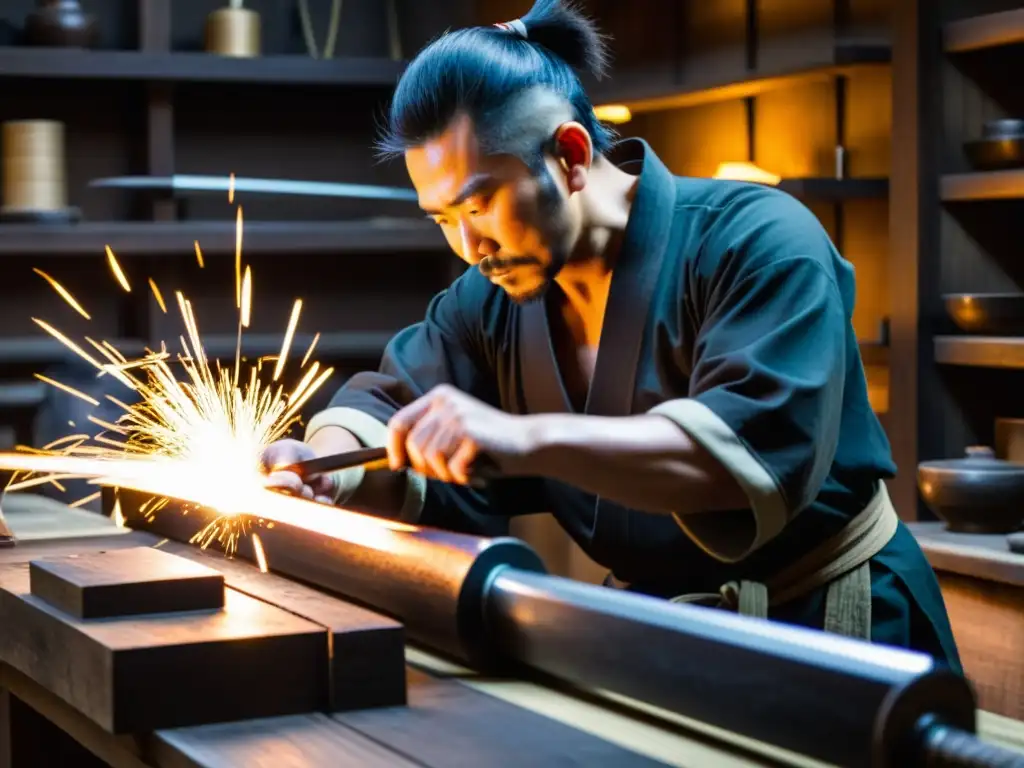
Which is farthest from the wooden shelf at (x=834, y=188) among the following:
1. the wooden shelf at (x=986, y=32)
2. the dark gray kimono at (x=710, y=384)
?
the dark gray kimono at (x=710, y=384)

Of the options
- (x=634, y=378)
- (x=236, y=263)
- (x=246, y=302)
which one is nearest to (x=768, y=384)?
(x=634, y=378)

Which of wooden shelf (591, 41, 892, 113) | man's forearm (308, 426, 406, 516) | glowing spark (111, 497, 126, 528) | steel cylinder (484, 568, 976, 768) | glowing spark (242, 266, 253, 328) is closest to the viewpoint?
steel cylinder (484, 568, 976, 768)

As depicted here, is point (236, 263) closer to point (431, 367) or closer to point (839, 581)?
point (431, 367)

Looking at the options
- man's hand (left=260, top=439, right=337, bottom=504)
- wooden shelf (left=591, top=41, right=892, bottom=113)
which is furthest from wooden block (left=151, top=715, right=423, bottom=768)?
wooden shelf (left=591, top=41, right=892, bottom=113)

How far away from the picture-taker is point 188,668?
1402 millimetres

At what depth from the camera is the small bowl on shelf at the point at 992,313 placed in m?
3.32

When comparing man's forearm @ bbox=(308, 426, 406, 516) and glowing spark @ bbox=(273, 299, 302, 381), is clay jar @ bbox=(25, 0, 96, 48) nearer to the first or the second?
glowing spark @ bbox=(273, 299, 302, 381)

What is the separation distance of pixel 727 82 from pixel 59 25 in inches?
74.3

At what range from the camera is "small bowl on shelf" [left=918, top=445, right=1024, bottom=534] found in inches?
124

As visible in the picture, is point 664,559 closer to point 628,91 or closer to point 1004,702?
point 1004,702

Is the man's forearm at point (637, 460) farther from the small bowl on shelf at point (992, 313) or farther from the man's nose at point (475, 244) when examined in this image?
the small bowl on shelf at point (992, 313)

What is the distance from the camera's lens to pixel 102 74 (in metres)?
4.49

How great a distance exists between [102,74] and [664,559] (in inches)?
120

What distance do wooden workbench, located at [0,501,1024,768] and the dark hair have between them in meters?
0.60
